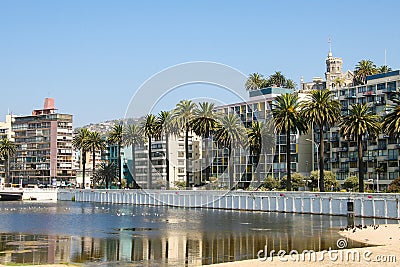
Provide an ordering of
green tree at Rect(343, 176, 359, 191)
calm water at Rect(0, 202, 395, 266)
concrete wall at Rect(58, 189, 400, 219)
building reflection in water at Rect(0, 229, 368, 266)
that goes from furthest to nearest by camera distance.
Answer: green tree at Rect(343, 176, 359, 191), concrete wall at Rect(58, 189, 400, 219), calm water at Rect(0, 202, 395, 266), building reflection in water at Rect(0, 229, 368, 266)

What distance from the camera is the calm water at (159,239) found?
4794cm

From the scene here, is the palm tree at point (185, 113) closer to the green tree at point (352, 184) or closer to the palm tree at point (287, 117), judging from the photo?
the palm tree at point (287, 117)

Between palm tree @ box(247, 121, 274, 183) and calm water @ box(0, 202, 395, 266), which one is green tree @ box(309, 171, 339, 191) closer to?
palm tree @ box(247, 121, 274, 183)

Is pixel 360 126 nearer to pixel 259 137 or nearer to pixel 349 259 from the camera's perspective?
pixel 259 137

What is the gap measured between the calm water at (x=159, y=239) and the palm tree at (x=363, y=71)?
99.9 metres

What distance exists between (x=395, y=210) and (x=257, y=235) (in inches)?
979

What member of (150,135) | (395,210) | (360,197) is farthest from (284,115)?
(150,135)

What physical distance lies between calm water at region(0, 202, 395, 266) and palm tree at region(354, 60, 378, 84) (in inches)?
3932

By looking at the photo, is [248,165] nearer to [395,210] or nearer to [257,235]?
[395,210]

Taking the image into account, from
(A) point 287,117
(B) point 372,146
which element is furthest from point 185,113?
(B) point 372,146

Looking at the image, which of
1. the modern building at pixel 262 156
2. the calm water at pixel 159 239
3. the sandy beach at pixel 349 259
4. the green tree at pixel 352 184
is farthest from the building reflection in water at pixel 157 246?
the modern building at pixel 262 156

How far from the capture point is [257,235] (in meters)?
Result: 64.4

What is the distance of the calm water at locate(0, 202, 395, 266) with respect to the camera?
157ft

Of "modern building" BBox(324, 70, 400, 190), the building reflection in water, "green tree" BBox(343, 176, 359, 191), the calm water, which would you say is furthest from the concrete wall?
"modern building" BBox(324, 70, 400, 190)
